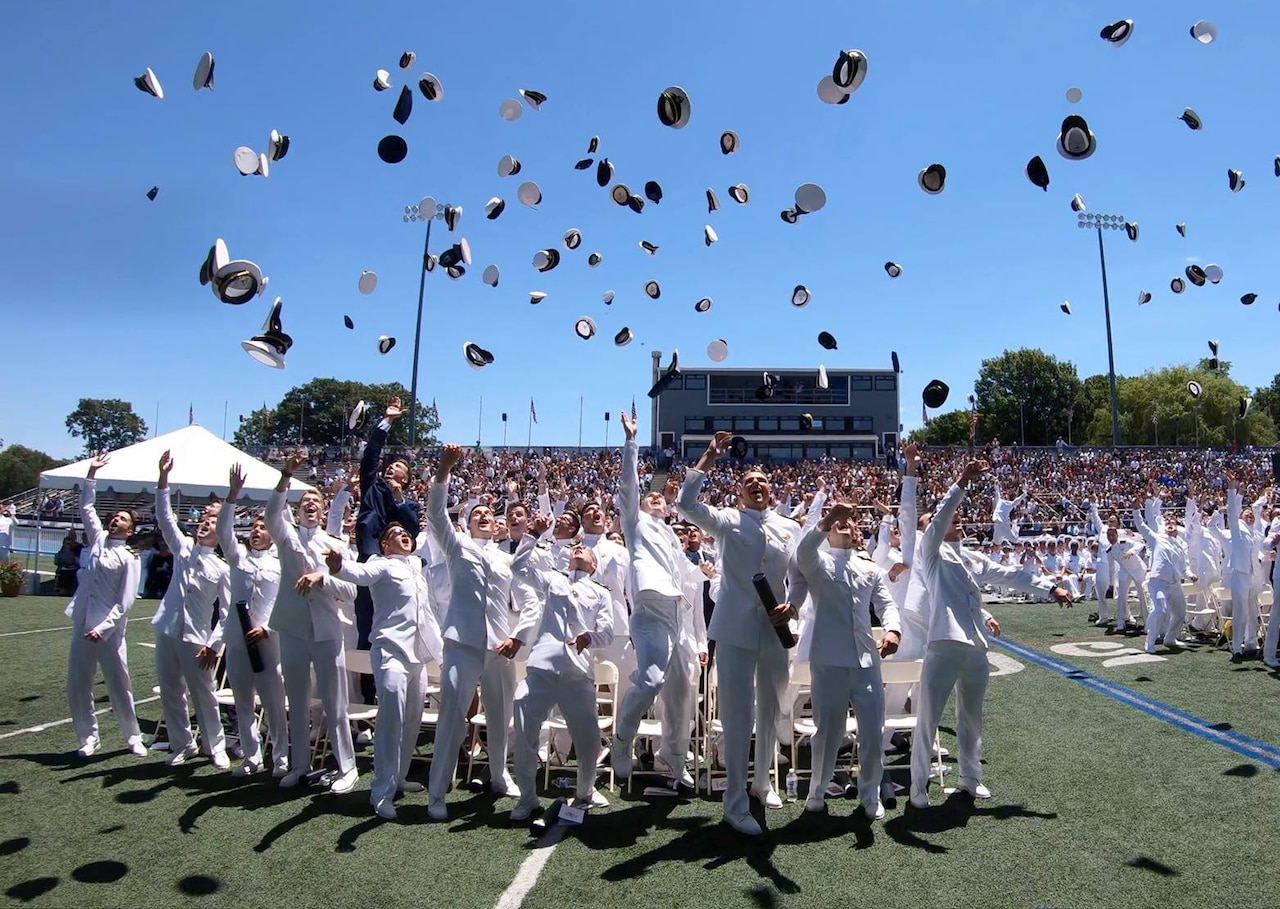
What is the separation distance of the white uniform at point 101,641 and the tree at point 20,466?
272 ft

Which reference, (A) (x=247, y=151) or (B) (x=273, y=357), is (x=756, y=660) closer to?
(B) (x=273, y=357)

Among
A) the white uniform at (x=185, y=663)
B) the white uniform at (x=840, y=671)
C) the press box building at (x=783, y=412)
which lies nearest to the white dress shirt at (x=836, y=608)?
the white uniform at (x=840, y=671)

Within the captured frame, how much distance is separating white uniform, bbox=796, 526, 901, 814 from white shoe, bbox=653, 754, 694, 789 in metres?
0.99

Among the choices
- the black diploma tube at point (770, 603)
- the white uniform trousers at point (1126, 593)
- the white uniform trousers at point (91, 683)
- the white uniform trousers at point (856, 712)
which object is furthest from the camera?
the white uniform trousers at point (1126, 593)

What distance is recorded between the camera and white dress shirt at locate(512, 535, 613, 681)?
5.52 meters

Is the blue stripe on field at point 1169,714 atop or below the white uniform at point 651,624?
below

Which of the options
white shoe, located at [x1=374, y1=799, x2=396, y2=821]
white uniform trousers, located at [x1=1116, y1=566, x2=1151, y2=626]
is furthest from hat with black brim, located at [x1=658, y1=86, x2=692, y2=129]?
white uniform trousers, located at [x1=1116, y1=566, x2=1151, y2=626]

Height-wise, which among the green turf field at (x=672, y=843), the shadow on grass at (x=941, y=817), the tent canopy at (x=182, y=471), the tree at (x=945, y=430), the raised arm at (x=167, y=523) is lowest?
the shadow on grass at (x=941, y=817)

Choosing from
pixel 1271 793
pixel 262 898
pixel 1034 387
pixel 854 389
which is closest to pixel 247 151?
pixel 262 898

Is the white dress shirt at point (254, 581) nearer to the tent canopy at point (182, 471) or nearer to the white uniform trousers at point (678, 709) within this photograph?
the white uniform trousers at point (678, 709)

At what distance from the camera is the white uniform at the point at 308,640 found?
20.1ft

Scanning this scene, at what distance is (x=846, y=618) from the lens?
5.59m

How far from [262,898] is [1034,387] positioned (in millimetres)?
85300

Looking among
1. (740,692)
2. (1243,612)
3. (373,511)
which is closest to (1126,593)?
(1243,612)
